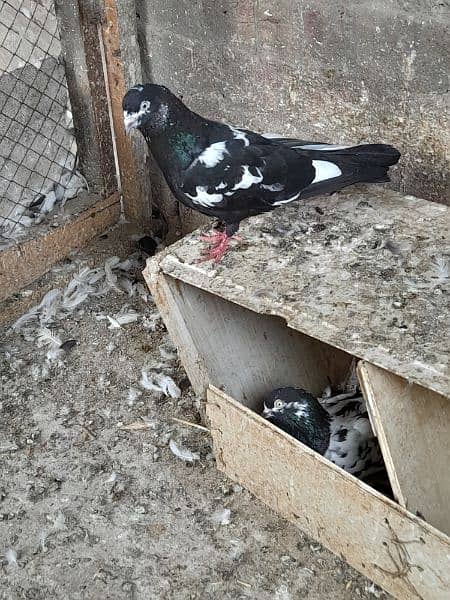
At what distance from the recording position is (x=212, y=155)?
234 cm

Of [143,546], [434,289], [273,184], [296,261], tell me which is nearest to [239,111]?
[273,184]

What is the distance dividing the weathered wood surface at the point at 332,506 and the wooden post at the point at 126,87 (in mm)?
1511

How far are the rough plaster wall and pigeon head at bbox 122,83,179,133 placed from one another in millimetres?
629

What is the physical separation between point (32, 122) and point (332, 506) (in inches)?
83.4

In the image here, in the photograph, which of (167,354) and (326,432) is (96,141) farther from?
(326,432)

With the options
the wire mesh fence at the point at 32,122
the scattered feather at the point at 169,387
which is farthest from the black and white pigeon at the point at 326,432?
the wire mesh fence at the point at 32,122

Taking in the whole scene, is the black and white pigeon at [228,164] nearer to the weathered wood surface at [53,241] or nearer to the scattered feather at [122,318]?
the scattered feather at [122,318]

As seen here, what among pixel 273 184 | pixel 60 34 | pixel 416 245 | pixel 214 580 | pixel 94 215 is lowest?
pixel 214 580

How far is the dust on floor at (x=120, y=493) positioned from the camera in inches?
86.1

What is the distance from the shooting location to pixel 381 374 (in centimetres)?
190

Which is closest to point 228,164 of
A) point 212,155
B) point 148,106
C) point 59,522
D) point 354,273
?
point 212,155

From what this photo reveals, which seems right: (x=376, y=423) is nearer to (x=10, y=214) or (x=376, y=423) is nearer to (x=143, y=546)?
(x=143, y=546)

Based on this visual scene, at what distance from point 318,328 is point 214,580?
814mm

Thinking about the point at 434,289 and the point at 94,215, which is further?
the point at 94,215
